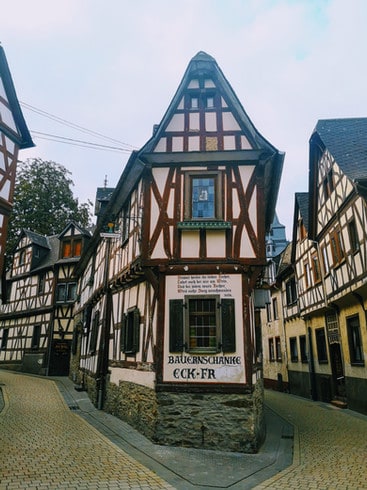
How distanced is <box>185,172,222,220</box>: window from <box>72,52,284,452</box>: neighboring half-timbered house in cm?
3

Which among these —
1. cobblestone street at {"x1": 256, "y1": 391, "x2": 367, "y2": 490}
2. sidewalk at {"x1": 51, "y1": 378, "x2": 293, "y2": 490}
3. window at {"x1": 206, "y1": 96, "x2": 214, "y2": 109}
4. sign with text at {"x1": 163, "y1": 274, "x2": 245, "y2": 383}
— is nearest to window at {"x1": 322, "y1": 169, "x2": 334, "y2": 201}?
window at {"x1": 206, "y1": 96, "x2": 214, "y2": 109}

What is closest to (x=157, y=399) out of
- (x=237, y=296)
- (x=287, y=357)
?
(x=237, y=296)

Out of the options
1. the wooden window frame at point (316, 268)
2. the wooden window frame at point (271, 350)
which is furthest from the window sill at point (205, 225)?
the wooden window frame at point (271, 350)

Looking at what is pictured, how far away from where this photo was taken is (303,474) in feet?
22.1

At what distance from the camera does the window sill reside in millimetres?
9367

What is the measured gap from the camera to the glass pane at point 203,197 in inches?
385

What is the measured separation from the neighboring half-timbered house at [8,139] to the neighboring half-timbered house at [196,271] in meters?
3.38

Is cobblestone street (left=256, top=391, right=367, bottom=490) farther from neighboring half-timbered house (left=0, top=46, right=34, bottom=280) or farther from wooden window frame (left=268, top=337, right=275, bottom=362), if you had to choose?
wooden window frame (left=268, top=337, right=275, bottom=362)

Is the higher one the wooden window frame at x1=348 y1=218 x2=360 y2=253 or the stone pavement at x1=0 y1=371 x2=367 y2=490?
the wooden window frame at x1=348 y1=218 x2=360 y2=253

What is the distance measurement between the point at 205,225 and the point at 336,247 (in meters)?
7.50

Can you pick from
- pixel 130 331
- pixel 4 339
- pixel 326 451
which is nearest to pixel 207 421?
pixel 326 451

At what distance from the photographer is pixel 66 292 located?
26.8 meters

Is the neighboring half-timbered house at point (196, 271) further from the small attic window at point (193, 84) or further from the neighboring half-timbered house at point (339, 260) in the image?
the neighboring half-timbered house at point (339, 260)

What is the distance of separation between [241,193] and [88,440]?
712cm
